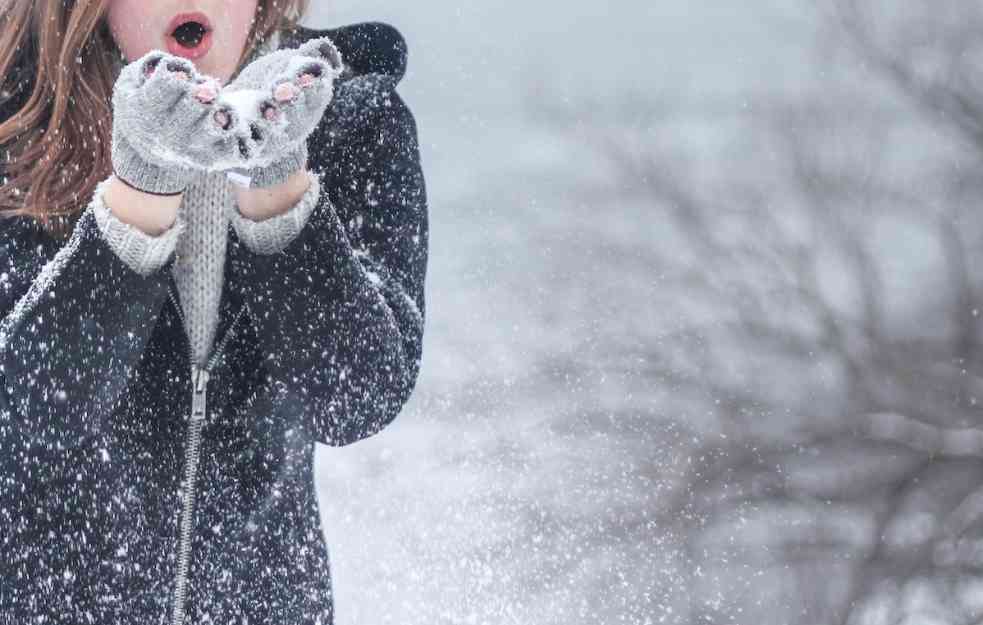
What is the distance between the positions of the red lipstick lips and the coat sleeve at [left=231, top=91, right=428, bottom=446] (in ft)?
0.43

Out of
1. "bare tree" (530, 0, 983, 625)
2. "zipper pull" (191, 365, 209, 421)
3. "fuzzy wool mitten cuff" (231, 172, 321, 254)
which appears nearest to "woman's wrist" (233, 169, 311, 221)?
"fuzzy wool mitten cuff" (231, 172, 321, 254)

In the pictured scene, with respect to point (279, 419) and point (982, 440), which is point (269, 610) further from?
point (982, 440)

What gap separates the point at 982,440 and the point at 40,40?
19.9 ft

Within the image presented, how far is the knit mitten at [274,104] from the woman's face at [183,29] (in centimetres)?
17

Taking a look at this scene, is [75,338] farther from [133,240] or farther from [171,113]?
[171,113]

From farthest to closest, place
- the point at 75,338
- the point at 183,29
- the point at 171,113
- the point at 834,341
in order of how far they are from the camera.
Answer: the point at 834,341
the point at 183,29
the point at 75,338
the point at 171,113

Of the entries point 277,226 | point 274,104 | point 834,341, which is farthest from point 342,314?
point 834,341

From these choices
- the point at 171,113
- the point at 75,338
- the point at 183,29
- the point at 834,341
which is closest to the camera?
the point at 171,113

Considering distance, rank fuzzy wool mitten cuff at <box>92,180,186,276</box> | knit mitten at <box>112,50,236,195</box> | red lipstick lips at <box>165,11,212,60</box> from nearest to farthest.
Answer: knit mitten at <box>112,50,236,195</box>
fuzzy wool mitten cuff at <box>92,180,186,276</box>
red lipstick lips at <box>165,11,212,60</box>

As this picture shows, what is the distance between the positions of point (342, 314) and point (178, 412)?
139 mm

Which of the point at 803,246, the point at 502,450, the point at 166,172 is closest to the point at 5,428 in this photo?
the point at 166,172

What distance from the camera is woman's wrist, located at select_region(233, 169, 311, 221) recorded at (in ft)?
3.07

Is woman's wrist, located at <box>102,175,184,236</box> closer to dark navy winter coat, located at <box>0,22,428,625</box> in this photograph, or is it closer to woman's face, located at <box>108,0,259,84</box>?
dark navy winter coat, located at <box>0,22,428,625</box>

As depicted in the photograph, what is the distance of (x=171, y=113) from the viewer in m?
0.81
